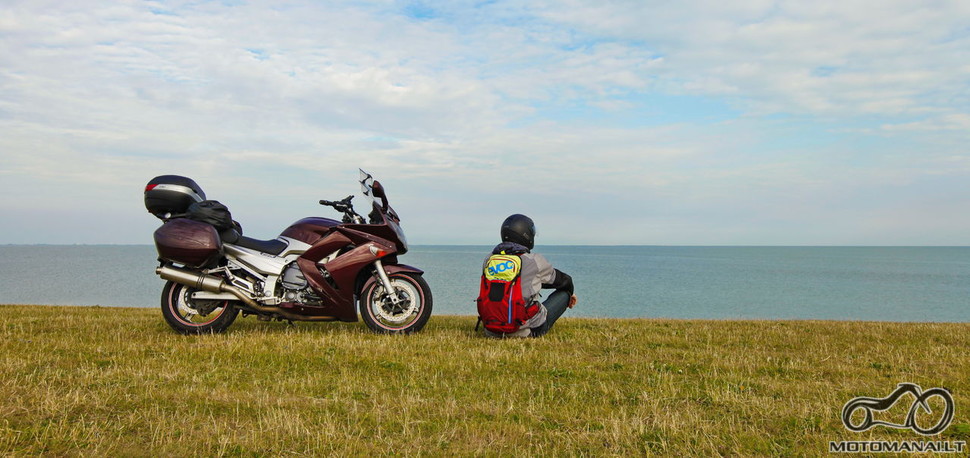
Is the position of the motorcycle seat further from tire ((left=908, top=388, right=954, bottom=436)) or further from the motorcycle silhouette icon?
tire ((left=908, top=388, right=954, bottom=436))

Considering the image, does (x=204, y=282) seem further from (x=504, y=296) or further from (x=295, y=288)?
(x=504, y=296)

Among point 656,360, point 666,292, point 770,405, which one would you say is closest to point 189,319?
point 656,360

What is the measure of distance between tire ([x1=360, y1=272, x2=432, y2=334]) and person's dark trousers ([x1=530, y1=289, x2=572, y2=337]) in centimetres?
165

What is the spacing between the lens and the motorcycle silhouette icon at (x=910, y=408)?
15.7 ft

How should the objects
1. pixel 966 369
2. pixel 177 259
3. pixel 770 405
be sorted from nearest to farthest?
pixel 770 405 < pixel 966 369 < pixel 177 259

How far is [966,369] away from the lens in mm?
7262

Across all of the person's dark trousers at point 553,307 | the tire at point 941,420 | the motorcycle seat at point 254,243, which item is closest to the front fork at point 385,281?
the motorcycle seat at point 254,243

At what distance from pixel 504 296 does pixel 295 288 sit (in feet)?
9.84

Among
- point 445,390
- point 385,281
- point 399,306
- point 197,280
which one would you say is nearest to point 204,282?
point 197,280

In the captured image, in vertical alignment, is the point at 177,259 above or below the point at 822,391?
above

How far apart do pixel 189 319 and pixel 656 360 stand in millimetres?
6433

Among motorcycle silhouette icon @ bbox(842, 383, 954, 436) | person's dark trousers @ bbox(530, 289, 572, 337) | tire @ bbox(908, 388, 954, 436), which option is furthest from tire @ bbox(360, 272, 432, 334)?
tire @ bbox(908, 388, 954, 436)

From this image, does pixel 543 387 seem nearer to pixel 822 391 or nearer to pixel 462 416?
pixel 462 416

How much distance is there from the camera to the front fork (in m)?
9.27
